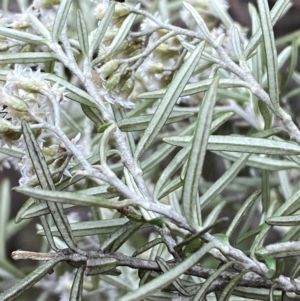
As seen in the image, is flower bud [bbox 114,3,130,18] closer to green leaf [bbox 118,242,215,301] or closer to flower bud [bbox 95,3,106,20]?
flower bud [bbox 95,3,106,20]

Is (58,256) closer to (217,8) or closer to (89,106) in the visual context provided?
(89,106)

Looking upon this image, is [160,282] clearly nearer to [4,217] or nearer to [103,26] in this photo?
[103,26]

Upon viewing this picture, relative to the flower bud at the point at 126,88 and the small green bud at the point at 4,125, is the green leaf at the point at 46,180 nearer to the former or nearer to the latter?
the small green bud at the point at 4,125

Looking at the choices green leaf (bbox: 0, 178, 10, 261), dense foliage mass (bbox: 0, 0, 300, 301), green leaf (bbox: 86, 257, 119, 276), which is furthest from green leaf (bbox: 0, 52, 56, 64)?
green leaf (bbox: 0, 178, 10, 261)

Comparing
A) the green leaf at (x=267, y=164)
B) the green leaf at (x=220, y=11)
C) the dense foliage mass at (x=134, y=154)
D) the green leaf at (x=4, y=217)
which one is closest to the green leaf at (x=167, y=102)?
the dense foliage mass at (x=134, y=154)

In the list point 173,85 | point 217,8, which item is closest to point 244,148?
point 173,85

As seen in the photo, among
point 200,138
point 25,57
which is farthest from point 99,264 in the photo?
point 25,57

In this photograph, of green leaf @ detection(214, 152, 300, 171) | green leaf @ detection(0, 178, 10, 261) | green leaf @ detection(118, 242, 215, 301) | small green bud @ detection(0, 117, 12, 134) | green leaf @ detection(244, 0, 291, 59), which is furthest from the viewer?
green leaf @ detection(0, 178, 10, 261)
